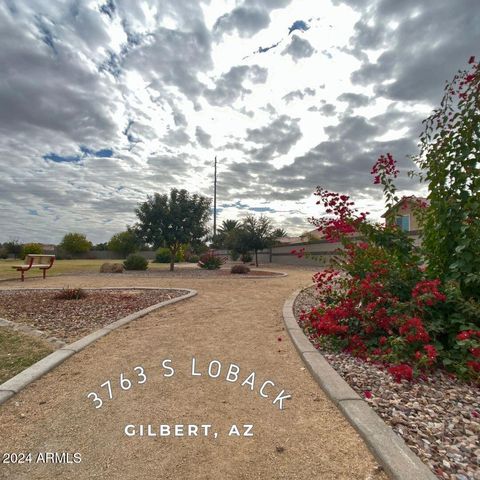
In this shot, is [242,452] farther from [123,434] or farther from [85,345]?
[85,345]

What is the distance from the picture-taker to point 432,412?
7.99 ft

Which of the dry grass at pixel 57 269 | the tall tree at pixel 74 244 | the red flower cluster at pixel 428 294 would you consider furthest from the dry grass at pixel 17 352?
the tall tree at pixel 74 244

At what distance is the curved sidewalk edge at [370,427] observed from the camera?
68.9 inches

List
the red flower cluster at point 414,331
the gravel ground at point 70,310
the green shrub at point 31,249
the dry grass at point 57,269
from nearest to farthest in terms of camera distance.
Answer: the red flower cluster at point 414,331, the gravel ground at point 70,310, the dry grass at point 57,269, the green shrub at point 31,249

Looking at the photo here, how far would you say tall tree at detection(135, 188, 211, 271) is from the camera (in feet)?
59.2

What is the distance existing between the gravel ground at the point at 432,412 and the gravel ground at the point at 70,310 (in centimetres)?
369

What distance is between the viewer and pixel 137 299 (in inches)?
296

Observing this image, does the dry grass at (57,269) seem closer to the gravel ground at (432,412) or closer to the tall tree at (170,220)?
the tall tree at (170,220)

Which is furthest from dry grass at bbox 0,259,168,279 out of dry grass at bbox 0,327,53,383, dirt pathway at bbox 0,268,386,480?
dirt pathway at bbox 0,268,386,480

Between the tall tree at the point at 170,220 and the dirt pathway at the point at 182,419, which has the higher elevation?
the tall tree at the point at 170,220

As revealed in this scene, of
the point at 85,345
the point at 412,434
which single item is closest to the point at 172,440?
the point at 412,434

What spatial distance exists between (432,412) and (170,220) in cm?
1667

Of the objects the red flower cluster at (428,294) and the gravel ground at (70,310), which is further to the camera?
the gravel ground at (70,310)

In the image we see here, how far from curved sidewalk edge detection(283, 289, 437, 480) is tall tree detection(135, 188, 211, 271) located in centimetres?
1533
